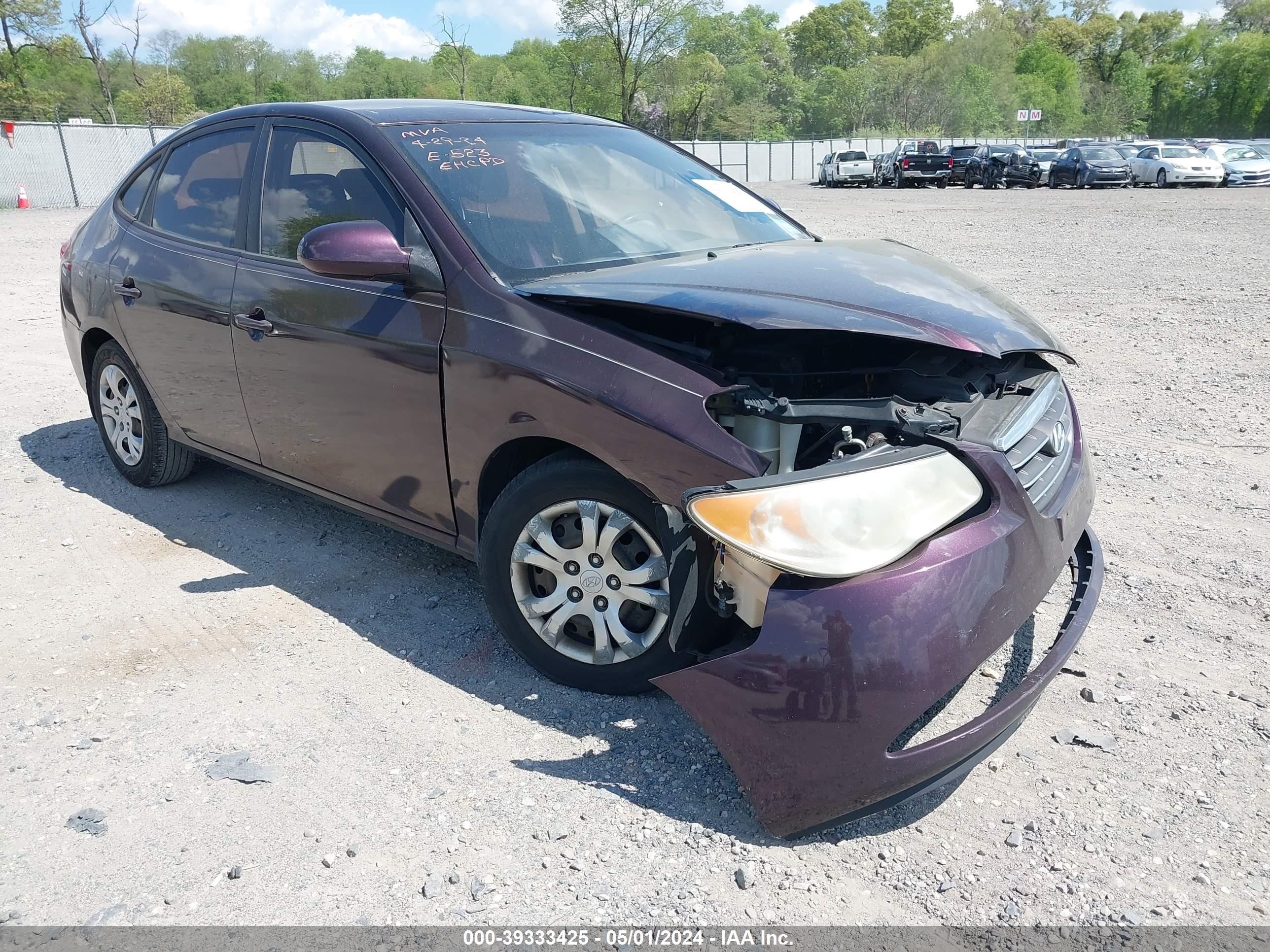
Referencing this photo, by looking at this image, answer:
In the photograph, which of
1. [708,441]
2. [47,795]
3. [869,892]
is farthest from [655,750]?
[47,795]

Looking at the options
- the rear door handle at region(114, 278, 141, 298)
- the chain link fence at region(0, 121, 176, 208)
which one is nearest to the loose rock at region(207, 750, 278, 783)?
the rear door handle at region(114, 278, 141, 298)

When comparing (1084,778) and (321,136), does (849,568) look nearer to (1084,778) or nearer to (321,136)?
(1084,778)

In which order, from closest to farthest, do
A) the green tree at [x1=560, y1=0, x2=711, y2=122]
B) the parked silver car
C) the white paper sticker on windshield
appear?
the white paper sticker on windshield
the parked silver car
the green tree at [x1=560, y1=0, x2=711, y2=122]

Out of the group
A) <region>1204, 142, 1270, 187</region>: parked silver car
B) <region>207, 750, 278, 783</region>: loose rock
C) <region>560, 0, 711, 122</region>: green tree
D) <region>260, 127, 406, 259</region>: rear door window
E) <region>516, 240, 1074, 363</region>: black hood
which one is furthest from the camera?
<region>560, 0, 711, 122</region>: green tree

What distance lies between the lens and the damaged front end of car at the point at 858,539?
237 centimetres

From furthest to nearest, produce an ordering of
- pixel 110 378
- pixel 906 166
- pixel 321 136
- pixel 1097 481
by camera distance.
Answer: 1. pixel 906 166
2. pixel 110 378
3. pixel 1097 481
4. pixel 321 136

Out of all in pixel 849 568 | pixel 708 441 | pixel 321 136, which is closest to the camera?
pixel 849 568

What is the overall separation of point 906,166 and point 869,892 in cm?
3601

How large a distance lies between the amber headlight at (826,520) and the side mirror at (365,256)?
4.75ft

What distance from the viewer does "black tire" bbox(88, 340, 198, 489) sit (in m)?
5.06

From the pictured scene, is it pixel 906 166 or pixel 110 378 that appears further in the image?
pixel 906 166

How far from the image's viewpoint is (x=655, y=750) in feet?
9.72

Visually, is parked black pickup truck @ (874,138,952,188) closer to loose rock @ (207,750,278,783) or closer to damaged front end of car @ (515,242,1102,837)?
→ damaged front end of car @ (515,242,1102,837)

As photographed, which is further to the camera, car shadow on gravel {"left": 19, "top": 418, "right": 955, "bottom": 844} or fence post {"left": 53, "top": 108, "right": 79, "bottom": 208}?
fence post {"left": 53, "top": 108, "right": 79, "bottom": 208}
